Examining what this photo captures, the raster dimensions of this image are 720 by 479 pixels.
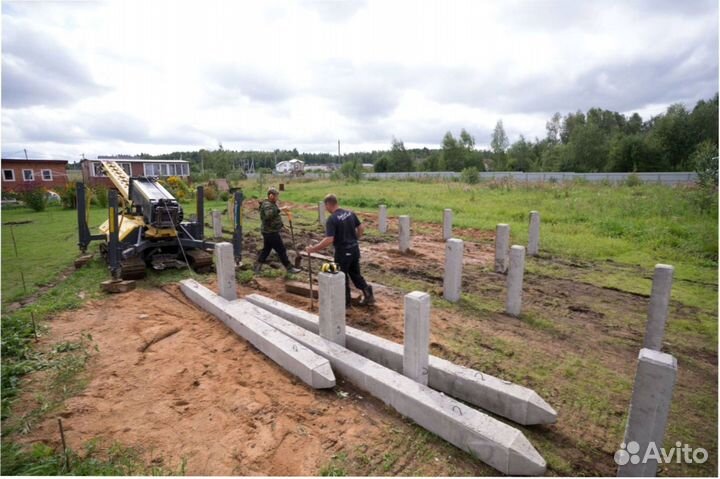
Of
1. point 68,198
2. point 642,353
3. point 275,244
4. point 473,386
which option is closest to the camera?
point 642,353

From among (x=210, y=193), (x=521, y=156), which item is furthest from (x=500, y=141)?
(x=210, y=193)

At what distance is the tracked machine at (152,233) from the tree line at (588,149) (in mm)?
30097

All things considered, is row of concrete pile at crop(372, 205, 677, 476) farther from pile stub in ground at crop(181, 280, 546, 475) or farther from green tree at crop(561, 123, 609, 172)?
green tree at crop(561, 123, 609, 172)

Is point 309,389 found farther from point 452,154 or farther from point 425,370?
point 452,154

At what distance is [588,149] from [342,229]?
57087mm

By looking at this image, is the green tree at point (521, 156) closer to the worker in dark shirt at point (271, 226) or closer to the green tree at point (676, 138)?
the green tree at point (676, 138)

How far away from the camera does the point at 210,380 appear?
4.10m

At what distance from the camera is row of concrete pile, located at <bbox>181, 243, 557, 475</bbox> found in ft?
9.93

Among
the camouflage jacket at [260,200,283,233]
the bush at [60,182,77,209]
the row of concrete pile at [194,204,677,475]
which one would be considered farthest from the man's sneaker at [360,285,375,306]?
the bush at [60,182,77,209]

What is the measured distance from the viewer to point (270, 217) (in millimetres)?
8219

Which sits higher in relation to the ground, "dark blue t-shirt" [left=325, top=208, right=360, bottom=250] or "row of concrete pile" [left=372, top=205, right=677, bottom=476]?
"dark blue t-shirt" [left=325, top=208, right=360, bottom=250]

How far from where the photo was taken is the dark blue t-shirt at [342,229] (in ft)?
19.0

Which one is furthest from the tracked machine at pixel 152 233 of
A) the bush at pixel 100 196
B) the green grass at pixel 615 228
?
the bush at pixel 100 196

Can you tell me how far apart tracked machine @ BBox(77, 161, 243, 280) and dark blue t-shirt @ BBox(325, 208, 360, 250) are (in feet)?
12.4
